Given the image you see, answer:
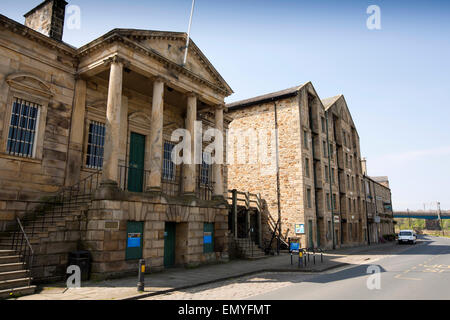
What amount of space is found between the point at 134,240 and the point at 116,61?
6984 mm

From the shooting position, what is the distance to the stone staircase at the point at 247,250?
58.6ft

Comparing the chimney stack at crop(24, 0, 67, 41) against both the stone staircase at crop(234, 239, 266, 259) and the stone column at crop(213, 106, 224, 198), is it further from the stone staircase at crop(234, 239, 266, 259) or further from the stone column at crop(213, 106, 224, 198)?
the stone staircase at crop(234, 239, 266, 259)

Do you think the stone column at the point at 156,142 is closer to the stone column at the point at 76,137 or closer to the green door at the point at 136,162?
the green door at the point at 136,162

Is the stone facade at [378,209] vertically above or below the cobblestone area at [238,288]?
above

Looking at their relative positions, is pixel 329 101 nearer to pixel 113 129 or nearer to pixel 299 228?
pixel 299 228

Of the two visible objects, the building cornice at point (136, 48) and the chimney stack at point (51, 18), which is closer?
the building cornice at point (136, 48)

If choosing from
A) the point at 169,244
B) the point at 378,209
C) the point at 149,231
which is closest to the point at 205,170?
the point at 169,244

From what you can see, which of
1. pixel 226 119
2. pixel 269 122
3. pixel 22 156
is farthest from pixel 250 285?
pixel 269 122

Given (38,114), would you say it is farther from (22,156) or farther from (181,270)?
(181,270)

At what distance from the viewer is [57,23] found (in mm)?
13898

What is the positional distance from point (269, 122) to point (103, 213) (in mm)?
19851

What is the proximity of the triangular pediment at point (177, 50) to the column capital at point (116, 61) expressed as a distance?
94cm

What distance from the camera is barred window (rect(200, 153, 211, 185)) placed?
20.0 meters

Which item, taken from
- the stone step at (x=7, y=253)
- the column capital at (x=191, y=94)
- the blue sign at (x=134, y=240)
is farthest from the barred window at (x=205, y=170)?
the stone step at (x=7, y=253)
